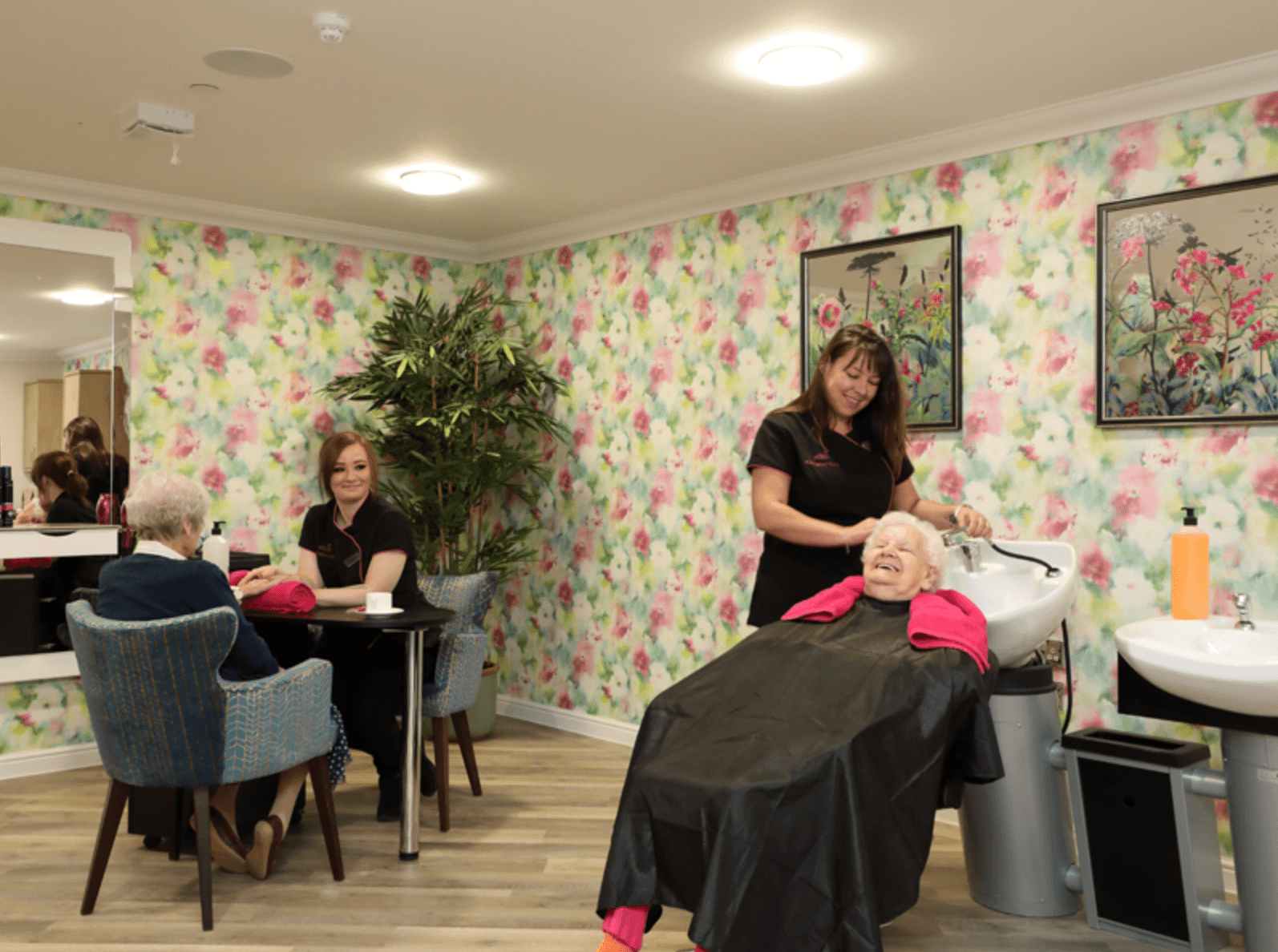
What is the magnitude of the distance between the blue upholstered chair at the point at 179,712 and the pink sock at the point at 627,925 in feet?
3.53

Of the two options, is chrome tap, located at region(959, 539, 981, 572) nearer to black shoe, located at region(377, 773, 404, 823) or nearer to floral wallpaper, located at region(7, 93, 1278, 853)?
floral wallpaper, located at region(7, 93, 1278, 853)

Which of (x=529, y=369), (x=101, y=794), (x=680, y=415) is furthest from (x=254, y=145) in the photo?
(x=101, y=794)

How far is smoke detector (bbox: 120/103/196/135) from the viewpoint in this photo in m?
3.30

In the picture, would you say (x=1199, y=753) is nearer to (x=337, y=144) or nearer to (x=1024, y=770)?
(x=1024, y=770)

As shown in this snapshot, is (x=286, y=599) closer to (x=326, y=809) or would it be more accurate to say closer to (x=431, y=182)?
(x=326, y=809)

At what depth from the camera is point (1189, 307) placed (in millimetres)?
3080

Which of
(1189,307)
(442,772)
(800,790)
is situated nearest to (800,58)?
(1189,307)

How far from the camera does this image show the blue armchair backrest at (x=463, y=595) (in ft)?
12.6

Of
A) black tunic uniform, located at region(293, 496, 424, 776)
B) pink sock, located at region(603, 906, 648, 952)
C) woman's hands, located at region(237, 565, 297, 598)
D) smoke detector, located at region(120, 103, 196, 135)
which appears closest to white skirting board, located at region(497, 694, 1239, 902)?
black tunic uniform, located at region(293, 496, 424, 776)

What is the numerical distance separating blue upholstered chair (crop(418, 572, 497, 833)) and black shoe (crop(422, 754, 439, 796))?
0.13 metres

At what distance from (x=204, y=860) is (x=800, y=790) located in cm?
155

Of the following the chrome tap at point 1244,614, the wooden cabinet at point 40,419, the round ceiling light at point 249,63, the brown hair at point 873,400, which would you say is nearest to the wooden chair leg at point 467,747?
the brown hair at point 873,400

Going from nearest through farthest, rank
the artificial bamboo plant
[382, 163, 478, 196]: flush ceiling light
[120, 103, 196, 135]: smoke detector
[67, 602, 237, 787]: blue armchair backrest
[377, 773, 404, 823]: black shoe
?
[67, 602, 237, 787]: blue armchair backrest → [120, 103, 196, 135]: smoke detector → [377, 773, 404, 823]: black shoe → [382, 163, 478, 196]: flush ceiling light → the artificial bamboo plant

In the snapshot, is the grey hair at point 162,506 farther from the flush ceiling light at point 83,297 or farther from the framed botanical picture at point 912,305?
the framed botanical picture at point 912,305
